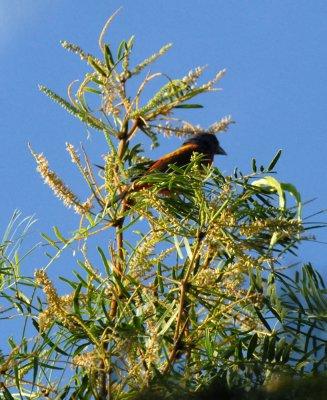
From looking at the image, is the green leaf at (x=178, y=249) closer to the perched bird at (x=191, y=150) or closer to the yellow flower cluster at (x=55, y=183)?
the yellow flower cluster at (x=55, y=183)

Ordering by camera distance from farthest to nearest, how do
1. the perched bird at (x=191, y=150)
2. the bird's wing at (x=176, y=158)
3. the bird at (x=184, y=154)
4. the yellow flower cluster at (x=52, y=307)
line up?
the perched bird at (x=191, y=150), the bird's wing at (x=176, y=158), the bird at (x=184, y=154), the yellow flower cluster at (x=52, y=307)

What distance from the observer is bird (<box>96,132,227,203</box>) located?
2633 mm

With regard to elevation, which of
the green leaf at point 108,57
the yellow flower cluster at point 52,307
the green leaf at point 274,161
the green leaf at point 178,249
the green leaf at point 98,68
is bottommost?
the yellow flower cluster at point 52,307

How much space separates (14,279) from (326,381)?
4.08ft

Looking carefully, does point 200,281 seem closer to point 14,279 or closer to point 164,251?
point 164,251

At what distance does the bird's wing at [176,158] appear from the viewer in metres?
3.03

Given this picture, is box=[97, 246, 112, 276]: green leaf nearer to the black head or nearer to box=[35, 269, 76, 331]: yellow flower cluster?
box=[35, 269, 76, 331]: yellow flower cluster

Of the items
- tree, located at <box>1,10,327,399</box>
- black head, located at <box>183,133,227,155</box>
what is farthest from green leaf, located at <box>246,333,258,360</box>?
black head, located at <box>183,133,227,155</box>

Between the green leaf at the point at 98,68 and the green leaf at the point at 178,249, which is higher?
the green leaf at the point at 98,68

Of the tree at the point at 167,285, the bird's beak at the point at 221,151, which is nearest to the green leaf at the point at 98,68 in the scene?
the tree at the point at 167,285

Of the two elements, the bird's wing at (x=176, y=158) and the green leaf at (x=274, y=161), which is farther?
the bird's wing at (x=176, y=158)

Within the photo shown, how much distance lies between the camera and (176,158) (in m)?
3.29

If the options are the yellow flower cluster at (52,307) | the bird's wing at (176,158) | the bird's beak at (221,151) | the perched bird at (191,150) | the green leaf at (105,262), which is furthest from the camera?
the bird's beak at (221,151)

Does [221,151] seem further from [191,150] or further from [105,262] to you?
[105,262]
